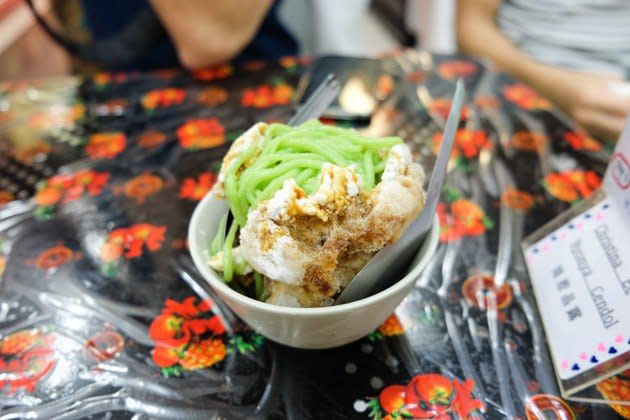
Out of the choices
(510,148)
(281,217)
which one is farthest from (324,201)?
(510,148)

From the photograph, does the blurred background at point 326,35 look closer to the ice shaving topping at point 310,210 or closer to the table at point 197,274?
the table at point 197,274

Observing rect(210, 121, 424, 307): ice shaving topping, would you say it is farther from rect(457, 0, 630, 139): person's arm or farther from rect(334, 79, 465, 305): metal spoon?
rect(457, 0, 630, 139): person's arm

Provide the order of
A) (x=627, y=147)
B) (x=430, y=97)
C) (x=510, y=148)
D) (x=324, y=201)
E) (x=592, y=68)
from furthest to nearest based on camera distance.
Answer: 1. (x=592, y=68)
2. (x=430, y=97)
3. (x=510, y=148)
4. (x=627, y=147)
5. (x=324, y=201)

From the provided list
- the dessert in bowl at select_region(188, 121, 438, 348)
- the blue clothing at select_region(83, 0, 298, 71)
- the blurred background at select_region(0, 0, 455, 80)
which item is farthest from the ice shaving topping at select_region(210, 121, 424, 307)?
the blurred background at select_region(0, 0, 455, 80)

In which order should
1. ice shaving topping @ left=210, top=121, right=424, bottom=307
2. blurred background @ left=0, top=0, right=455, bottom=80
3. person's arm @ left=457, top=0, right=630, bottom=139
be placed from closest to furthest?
ice shaving topping @ left=210, top=121, right=424, bottom=307
person's arm @ left=457, top=0, right=630, bottom=139
blurred background @ left=0, top=0, right=455, bottom=80

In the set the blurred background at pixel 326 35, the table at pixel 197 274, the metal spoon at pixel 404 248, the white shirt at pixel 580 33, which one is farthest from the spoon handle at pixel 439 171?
the blurred background at pixel 326 35

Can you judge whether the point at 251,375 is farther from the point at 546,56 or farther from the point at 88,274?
the point at 546,56

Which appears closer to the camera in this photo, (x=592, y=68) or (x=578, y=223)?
(x=578, y=223)
